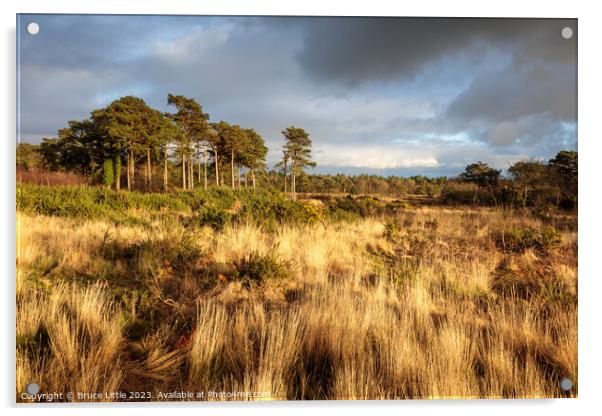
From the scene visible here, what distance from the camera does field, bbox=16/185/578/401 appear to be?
1.83 meters

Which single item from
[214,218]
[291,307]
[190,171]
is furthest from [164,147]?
[291,307]

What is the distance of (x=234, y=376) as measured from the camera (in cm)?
184

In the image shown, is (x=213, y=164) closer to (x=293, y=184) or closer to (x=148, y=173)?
(x=293, y=184)

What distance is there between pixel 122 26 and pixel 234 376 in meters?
2.99

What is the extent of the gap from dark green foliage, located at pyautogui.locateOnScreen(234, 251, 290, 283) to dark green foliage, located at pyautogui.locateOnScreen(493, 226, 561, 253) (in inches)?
105

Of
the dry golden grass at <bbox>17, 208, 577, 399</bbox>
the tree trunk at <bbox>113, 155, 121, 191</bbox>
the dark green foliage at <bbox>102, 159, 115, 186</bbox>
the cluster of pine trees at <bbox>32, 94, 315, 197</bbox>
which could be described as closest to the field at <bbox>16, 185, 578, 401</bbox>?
the dry golden grass at <bbox>17, 208, 577, 399</bbox>

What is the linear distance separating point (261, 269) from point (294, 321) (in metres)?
0.76

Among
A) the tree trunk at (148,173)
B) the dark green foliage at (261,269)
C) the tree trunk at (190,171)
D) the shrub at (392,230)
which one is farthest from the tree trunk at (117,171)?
the shrub at (392,230)

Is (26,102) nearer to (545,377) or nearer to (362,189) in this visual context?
(362,189)

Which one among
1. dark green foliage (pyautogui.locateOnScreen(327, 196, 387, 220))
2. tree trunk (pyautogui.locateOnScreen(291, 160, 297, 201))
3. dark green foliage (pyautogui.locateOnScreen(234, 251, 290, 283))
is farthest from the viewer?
dark green foliage (pyautogui.locateOnScreen(327, 196, 387, 220))

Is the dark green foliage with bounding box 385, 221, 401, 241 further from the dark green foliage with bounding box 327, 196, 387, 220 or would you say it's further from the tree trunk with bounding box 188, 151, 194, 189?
the tree trunk with bounding box 188, 151, 194, 189

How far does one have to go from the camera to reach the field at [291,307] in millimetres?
1833

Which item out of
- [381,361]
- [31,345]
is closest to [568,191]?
[381,361]

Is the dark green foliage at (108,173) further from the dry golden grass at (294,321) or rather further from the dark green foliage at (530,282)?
the dark green foliage at (530,282)
